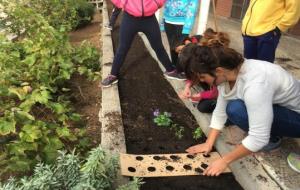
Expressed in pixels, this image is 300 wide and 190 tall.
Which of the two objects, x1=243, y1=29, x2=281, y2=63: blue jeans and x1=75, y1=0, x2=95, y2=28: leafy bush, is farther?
x1=75, y1=0, x2=95, y2=28: leafy bush

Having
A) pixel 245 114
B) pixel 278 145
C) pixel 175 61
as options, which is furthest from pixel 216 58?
pixel 175 61

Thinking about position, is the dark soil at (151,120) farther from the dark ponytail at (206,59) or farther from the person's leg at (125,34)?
the dark ponytail at (206,59)

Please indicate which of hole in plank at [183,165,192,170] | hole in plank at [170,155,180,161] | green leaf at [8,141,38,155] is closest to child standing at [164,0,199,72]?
hole in plank at [170,155,180,161]

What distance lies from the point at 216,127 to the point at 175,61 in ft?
5.11

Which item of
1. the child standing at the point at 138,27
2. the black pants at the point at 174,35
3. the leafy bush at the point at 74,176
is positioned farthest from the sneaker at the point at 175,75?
the leafy bush at the point at 74,176

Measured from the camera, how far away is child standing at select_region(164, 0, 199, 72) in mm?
3961

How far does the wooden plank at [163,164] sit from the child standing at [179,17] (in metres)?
1.50

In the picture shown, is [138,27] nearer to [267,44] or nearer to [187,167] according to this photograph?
[267,44]

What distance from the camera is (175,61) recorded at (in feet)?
13.1

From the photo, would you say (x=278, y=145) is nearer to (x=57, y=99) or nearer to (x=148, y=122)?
(x=148, y=122)

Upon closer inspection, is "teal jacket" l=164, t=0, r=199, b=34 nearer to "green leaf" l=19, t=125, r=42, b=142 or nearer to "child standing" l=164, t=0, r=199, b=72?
"child standing" l=164, t=0, r=199, b=72

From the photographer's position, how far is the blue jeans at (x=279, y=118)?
2.37m

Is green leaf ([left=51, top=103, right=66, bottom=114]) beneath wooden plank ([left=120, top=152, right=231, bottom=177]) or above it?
above

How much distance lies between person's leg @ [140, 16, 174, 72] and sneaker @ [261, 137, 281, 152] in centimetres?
164
